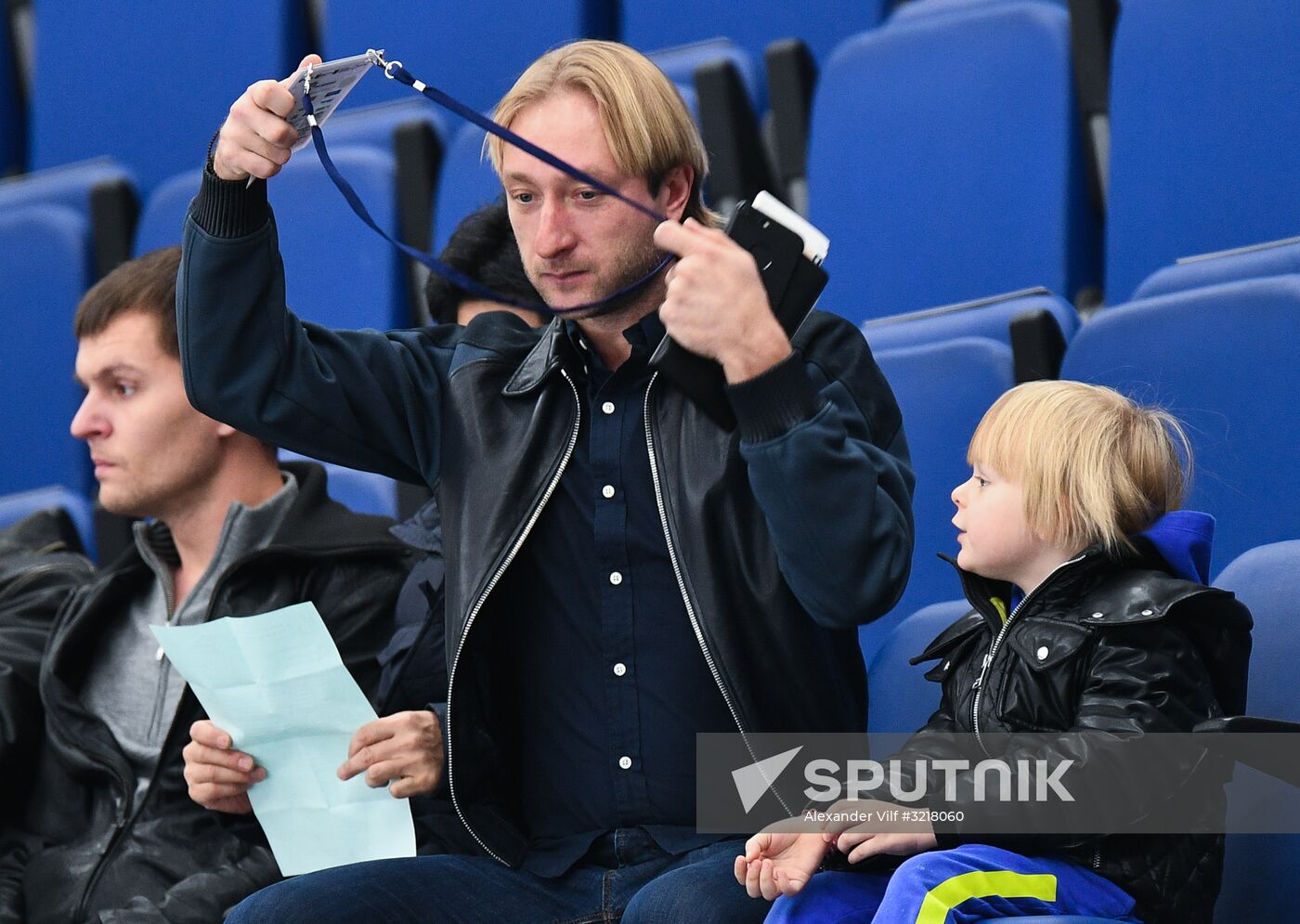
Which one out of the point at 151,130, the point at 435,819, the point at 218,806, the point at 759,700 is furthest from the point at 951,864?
the point at 151,130

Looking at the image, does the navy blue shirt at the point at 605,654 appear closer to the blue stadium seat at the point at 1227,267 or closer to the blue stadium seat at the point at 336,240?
the blue stadium seat at the point at 1227,267

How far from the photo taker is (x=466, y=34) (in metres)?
3.19

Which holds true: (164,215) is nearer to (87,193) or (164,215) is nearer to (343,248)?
(87,193)

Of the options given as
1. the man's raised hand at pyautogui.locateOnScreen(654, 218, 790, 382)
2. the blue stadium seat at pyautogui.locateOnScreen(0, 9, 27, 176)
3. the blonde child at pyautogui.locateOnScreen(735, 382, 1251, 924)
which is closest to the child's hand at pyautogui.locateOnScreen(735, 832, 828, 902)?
the blonde child at pyautogui.locateOnScreen(735, 382, 1251, 924)

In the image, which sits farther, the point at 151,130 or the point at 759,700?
the point at 151,130

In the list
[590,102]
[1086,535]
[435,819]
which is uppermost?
[590,102]

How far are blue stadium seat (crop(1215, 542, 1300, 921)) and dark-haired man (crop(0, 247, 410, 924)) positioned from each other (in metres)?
0.94

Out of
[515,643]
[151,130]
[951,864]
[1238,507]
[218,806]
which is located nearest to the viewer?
[951,864]

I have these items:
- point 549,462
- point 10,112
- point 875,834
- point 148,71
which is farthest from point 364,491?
point 10,112

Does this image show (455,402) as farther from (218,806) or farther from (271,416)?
(218,806)

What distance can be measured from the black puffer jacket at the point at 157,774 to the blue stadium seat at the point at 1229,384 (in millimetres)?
893

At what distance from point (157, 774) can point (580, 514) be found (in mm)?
635

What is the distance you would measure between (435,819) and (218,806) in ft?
0.71

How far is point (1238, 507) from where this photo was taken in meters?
1.91
